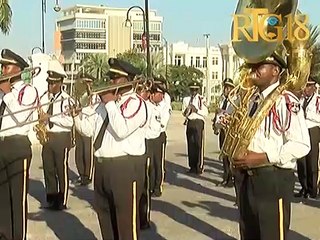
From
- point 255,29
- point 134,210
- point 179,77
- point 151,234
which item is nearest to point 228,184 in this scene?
point 151,234

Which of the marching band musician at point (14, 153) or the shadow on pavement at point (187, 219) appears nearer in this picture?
the marching band musician at point (14, 153)

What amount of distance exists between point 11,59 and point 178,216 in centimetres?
318

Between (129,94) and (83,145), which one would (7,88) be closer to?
(129,94)

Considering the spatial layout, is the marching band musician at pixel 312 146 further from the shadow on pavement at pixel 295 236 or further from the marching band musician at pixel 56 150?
the marching band musician at pixel 56 150

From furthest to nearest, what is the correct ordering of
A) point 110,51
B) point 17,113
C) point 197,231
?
1. point 110,51
2. point 197,231
3. point 17,113

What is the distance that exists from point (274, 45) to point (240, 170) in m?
0.93

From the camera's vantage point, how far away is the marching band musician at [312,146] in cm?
941

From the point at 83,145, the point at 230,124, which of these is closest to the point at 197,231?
the point at 230,124

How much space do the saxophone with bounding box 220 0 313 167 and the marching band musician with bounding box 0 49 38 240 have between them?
2.11m

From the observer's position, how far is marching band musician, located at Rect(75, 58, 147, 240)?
537 cm

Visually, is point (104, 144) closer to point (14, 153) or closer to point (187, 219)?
point (14, 153)

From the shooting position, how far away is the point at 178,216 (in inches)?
334

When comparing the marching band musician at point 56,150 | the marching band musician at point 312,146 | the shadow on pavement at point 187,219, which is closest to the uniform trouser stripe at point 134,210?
the shadow on pavement at point 187,219

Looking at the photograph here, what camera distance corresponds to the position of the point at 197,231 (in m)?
7.62
